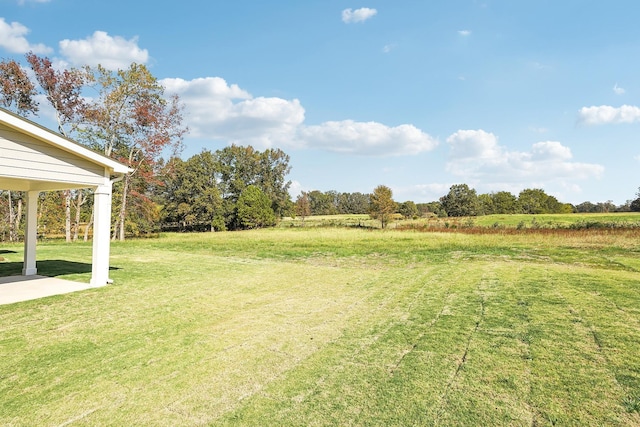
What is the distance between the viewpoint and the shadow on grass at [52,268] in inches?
335

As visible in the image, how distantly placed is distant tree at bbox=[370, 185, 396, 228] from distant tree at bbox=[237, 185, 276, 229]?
15.3m

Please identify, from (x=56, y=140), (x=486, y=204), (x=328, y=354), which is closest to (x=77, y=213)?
(x=56, y=140)

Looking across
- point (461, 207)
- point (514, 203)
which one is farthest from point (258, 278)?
point (514, 203)

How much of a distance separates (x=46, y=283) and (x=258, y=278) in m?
4.60

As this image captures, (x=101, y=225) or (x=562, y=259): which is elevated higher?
(x=101, y=225)

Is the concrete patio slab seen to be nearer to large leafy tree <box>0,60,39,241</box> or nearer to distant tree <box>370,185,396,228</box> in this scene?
large leafy tree <box>0,60,39,241</box>

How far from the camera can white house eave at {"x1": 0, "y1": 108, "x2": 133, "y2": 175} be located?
5.35m

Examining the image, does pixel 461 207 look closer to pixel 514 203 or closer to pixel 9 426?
pixel 514 203

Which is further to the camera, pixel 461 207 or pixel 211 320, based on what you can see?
pixel 461 207

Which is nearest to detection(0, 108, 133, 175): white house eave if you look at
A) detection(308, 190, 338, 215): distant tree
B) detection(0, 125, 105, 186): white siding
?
detection(0, 125, 105, 186): white siding

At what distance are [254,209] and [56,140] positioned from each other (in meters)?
39.7

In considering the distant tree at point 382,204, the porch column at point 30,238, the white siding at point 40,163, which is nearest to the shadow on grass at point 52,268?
the porch column at point 30,238

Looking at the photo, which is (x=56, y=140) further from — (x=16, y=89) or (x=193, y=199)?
(x=193, y=199)

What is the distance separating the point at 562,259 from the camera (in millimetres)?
11039
